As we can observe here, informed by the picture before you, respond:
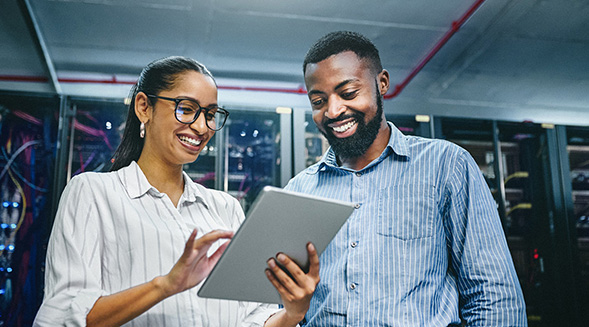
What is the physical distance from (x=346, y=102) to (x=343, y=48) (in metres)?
0.19

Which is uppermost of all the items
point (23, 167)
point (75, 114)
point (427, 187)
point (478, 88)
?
point (478, 88)

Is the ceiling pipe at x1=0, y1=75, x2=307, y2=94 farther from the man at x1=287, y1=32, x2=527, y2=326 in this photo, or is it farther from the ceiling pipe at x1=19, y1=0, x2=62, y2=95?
the man at x1=287, y1=32, x2=527, y2=326

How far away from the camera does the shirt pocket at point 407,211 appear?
49.7 inches

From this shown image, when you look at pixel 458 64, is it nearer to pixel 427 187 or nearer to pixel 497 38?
pixel 497 38

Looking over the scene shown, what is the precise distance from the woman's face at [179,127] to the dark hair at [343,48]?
424 millimetres

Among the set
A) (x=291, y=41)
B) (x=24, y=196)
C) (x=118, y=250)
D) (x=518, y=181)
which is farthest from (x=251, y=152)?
(x=118, y=250)

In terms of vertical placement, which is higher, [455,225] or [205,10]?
[205,10]

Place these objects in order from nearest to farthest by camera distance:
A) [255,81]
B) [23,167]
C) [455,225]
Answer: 1. [455,225]
2. [23,167]
3. [255,81]

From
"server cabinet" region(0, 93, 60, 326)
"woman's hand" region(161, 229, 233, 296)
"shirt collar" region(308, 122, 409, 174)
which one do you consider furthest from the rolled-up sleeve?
"server cabinet" region(0, 93, 60, 326)

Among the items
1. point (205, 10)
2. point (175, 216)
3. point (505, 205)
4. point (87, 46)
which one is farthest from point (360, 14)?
point (175, 216)

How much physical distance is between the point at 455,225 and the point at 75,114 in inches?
101

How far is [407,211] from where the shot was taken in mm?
1288

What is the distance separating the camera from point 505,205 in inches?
136

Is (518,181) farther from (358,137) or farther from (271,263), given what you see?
(271,263)
